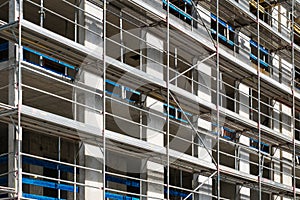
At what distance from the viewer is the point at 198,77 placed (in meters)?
14.3

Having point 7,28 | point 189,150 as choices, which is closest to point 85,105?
point 7,28

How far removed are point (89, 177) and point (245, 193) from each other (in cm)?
500

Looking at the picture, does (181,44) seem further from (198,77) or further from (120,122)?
(120,122)

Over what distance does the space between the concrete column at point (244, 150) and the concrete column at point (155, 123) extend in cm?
271

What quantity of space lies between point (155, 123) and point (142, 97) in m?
0.51

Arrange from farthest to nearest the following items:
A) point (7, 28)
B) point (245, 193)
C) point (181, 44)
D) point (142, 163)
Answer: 1. point (245, 193)
2. point (181, 44)
3. point (142, 163)
4. point (7, 28)

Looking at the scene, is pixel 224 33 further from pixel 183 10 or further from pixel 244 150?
pixel 244 150

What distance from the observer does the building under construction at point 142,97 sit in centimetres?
1063

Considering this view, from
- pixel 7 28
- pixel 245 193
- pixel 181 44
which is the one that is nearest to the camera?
pixel 7 28

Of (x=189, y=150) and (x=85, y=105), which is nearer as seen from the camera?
(x=85, y=105)

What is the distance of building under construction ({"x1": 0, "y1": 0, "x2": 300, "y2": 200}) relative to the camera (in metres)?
10.6

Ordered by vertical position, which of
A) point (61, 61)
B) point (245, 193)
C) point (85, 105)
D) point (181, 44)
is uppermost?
point (181, 44)

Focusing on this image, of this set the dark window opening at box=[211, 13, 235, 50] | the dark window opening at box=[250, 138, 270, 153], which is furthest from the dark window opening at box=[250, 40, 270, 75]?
the dark window opening at box=[250, 138, 270, 153]

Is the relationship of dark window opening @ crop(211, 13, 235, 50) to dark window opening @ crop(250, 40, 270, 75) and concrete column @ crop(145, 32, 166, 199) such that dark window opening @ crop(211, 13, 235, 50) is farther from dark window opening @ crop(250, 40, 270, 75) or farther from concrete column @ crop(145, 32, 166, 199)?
concrete column @ crop(145, 32, 166, 199)
